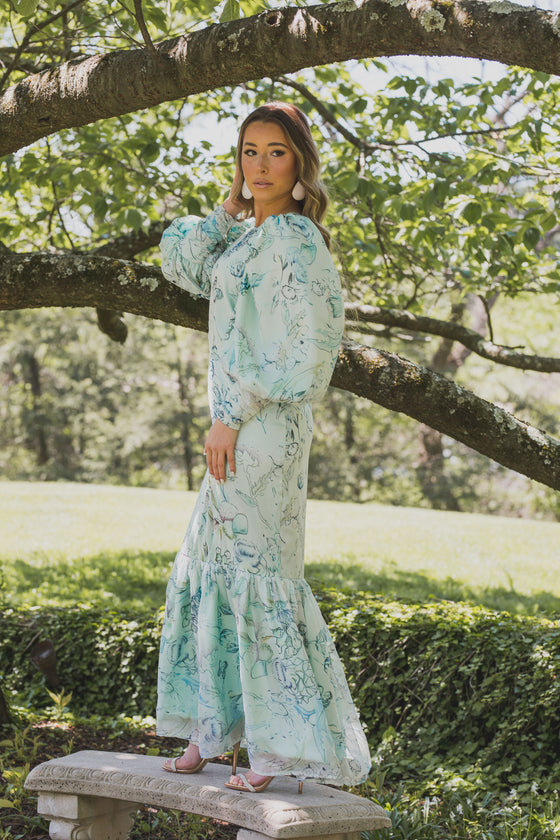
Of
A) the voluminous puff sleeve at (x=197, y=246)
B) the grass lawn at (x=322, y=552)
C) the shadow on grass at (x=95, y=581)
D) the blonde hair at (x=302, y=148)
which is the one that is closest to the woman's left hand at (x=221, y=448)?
the voluminous puff sleeve at (x=197, y=246)

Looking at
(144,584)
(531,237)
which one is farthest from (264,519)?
(144,584)

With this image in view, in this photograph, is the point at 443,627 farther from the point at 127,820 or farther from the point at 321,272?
the point at 321,272

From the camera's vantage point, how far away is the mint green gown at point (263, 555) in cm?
247

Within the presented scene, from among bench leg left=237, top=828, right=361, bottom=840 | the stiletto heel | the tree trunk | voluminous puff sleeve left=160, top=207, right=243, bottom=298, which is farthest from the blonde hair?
the tree trunk

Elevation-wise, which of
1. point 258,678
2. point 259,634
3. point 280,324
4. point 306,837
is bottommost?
point 306,837

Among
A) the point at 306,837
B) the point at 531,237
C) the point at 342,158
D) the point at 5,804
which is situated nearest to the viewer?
the point at 306,837

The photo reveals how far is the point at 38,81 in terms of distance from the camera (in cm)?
297

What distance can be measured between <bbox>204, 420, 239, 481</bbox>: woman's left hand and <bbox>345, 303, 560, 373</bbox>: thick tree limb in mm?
2348

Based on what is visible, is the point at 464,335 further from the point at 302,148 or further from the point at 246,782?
the point at 246,782

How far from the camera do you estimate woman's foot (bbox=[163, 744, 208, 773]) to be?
2664 millimetres

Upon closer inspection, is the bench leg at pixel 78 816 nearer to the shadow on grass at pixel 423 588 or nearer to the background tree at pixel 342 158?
the background tree at pixel 342 158

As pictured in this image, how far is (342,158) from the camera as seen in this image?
16.9 ft

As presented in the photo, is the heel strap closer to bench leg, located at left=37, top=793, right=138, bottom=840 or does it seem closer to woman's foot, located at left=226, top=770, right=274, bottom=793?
woman's foot, located at left=226, top=770, right=274, bottom=793

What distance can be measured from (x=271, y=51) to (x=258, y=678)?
73.1 inches
